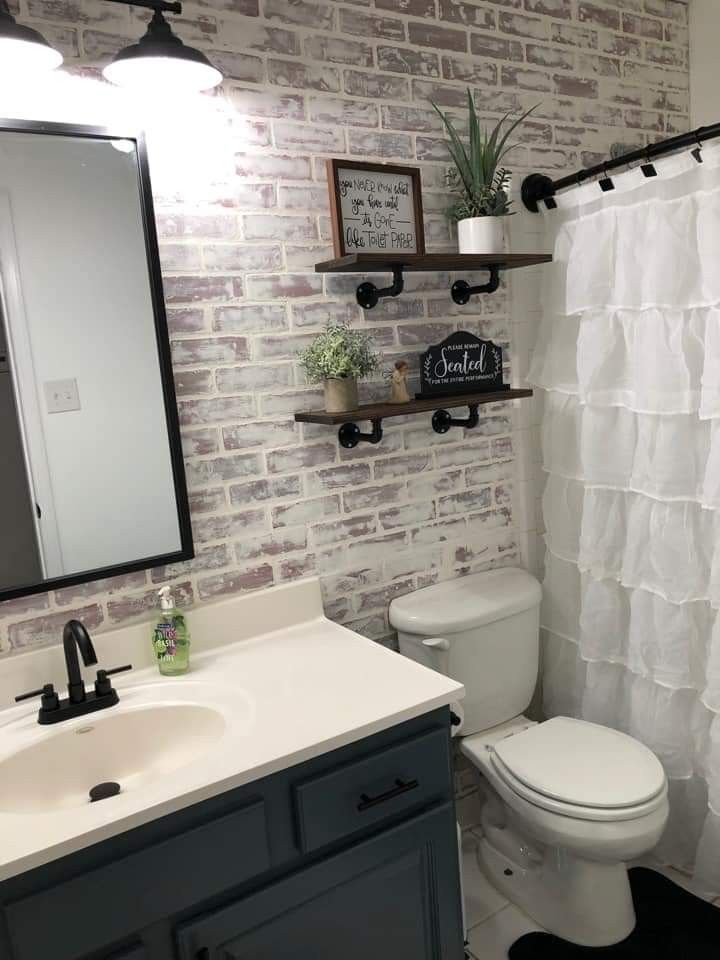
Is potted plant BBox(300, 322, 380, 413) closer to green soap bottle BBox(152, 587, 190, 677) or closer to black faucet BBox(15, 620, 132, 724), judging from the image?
green soap bottle BBox(152, 587, 190, 677)

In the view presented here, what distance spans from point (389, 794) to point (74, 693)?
64cm

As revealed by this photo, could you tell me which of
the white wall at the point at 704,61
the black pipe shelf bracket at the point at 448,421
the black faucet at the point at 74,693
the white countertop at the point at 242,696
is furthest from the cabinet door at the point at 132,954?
the white wall at the point at 704,61

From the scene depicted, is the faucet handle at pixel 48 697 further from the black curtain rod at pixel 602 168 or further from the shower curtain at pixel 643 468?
the black curtain rod at pixel 602 168

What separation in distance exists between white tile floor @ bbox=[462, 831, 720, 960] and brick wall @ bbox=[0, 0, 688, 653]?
77 centimetres

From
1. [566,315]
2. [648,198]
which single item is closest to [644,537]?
[566,315]

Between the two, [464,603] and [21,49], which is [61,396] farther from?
[464,603]

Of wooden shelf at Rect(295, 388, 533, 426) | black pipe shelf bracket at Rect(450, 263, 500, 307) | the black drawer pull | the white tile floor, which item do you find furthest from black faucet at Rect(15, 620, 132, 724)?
black pipe shelf bracket at Rect(450, 263, 500, 307)

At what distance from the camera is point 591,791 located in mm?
1749

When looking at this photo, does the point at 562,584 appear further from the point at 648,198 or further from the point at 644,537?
the point at 648,198

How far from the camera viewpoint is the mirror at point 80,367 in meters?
1.52

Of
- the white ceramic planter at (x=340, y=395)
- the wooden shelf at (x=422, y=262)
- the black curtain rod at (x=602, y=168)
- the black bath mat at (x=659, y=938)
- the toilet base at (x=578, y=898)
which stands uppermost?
the black curtain rod at (x=602, y=168)

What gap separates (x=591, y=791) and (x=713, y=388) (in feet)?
3.16

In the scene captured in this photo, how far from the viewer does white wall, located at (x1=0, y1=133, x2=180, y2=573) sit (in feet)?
5.00

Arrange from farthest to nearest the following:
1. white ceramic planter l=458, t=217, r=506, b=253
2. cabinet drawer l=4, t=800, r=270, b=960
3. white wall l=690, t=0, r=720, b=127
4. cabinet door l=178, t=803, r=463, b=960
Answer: white wall l=690, t=0, r=720, b=127, white ceramic planter l=458, t=217, r=506, b=253, cabinet door l=178, t=803, r=463, b=960, cabinet drawer l=4, t=800, r=270, b=960
